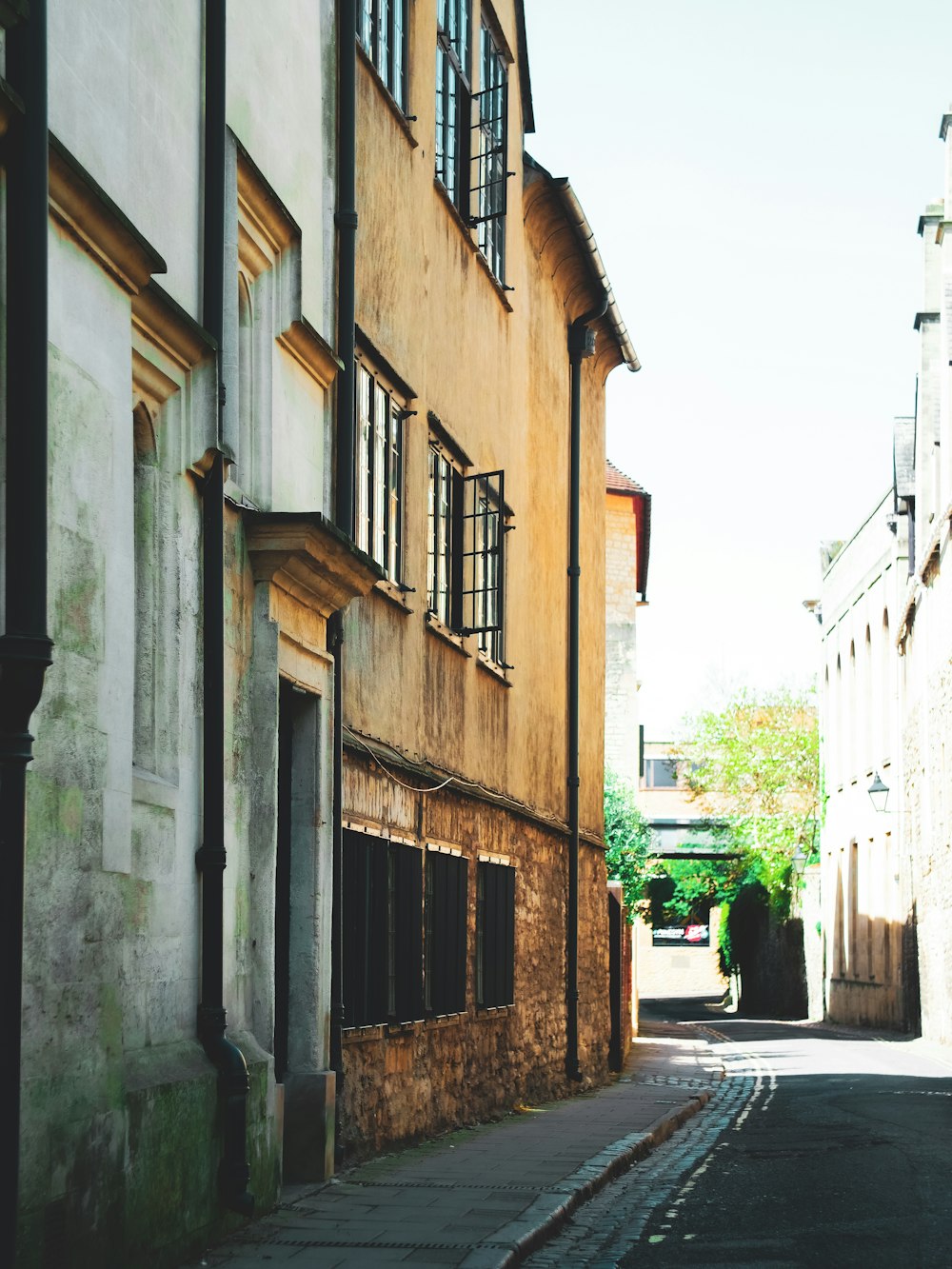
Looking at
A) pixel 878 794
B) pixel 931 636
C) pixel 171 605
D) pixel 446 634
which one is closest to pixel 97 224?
pixel 171 605

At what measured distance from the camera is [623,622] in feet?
162

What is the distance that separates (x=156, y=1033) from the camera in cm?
795

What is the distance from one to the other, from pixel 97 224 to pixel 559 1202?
18.3ft

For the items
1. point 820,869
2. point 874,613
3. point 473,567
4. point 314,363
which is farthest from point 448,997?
point 820,869

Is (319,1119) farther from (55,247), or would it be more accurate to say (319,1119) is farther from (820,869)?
(820,869)

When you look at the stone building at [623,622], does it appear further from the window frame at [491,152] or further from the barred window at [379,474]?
the barred window at [379,474]

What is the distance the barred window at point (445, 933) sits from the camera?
14.2 m

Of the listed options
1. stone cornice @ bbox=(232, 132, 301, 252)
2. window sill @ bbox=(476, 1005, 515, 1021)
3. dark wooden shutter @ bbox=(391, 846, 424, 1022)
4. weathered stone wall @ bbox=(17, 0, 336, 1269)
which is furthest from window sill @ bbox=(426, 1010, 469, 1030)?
stone cornice @ bbox=(232, 132, 301, 252)

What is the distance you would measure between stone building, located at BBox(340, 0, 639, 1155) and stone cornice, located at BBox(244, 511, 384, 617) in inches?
68.1

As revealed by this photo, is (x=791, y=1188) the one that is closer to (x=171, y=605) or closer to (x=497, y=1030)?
(x=171, y=605)

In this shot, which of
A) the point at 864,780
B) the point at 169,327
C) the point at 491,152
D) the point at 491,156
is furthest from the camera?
the point at 864,780

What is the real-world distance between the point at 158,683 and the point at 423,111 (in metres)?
7.65

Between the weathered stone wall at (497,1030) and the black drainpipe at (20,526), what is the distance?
5.85 metres

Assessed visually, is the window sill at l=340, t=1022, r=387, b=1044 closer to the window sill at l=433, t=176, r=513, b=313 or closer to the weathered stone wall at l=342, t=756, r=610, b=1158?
the weathered stone wall at l=342, t=756, r=610, b=1158
